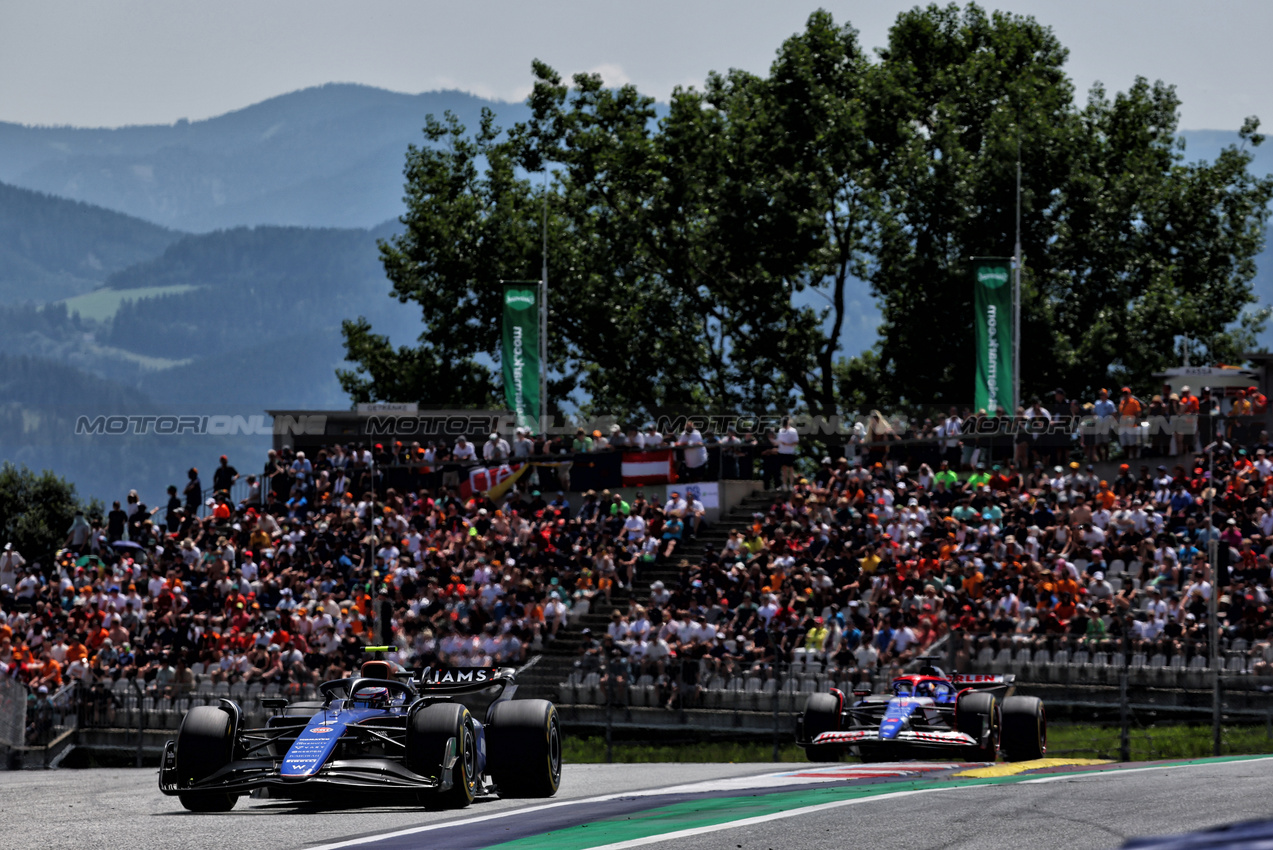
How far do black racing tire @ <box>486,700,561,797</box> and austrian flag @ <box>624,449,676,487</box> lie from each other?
20.9 meters

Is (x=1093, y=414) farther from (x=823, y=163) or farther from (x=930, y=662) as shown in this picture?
(x=823, y=163)

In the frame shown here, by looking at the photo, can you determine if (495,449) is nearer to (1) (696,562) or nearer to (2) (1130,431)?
(1) (696,562)

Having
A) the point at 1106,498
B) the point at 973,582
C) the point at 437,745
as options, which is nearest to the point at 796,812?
the point at 437,745

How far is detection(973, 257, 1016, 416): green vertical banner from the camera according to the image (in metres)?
37.5

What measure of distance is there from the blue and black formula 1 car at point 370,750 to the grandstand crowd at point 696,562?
10.7 m

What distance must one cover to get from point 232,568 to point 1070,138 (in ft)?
85.5

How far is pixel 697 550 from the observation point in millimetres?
31688

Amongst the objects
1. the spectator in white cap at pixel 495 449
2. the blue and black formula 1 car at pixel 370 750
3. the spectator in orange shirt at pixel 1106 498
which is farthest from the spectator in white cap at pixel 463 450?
the blue and black formula 1 car at pixel 370 750

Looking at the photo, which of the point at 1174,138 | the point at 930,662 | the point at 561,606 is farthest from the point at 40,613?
the point at 1174,138

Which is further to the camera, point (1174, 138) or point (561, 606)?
point (1174, 138)

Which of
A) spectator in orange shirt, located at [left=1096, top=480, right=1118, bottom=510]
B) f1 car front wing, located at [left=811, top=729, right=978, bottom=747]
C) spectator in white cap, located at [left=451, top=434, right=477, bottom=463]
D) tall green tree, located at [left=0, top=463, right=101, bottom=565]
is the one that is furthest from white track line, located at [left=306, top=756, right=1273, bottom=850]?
tall green tree, located at [left=0, top=463, right=101, bottom=565]

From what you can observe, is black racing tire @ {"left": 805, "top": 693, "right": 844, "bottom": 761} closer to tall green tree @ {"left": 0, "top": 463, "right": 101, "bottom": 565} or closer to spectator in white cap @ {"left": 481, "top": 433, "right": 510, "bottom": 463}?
spectator in white cap @ {"left": 481, "top": 433, "right": 510, "bottom": 463}

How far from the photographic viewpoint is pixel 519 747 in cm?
1313

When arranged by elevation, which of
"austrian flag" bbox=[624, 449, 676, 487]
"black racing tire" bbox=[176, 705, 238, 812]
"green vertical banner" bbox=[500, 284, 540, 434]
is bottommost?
"black racing tire" bbox=[176, 705, 238, 812]
